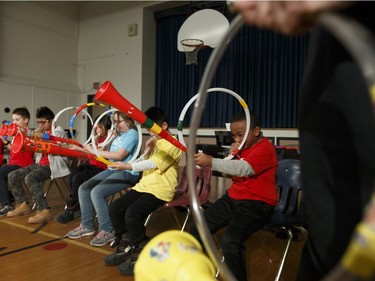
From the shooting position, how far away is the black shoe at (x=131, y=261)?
8.12 ft

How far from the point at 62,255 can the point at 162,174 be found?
3.66ft

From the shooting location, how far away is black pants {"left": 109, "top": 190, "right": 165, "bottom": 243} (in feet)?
8.59

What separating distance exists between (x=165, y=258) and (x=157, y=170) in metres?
2.05

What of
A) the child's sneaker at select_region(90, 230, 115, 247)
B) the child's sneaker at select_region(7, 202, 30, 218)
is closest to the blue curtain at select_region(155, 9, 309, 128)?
the child's sneaker at select_region(7, 202, 30, 218)

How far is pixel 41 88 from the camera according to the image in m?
9.29

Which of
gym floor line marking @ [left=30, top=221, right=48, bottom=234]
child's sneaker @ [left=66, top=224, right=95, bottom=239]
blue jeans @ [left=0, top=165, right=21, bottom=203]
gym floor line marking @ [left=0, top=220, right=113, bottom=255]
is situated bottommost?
gym floor line marking @ [left=0, top=220, right=113, bottom=255]

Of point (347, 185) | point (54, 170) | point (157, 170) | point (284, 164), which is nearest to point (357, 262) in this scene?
point (347, 185)

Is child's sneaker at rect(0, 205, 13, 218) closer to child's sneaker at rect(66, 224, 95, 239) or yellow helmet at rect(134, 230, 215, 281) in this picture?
child's sneaker at rect(66, 224, 95, 239)

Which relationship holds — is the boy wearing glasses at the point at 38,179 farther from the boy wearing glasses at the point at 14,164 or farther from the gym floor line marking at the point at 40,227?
the boy wearing glasses at the point at 14,164

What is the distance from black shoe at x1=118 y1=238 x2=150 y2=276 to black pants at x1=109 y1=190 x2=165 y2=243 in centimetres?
5

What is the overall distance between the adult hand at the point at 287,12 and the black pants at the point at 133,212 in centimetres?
227

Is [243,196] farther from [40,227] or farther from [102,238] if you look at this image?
[40,227]

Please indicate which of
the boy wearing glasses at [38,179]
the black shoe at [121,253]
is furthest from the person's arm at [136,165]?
the boy wearing glasses at [38,179]

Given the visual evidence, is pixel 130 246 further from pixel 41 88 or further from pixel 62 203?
pixel 41 88
